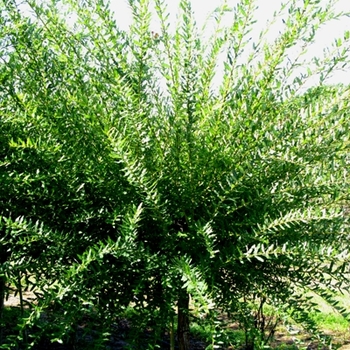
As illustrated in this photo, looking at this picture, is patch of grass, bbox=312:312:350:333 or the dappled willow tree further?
patch of grass, bbox=312:312:350:333

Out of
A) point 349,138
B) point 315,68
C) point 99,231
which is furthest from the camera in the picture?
point 99,231

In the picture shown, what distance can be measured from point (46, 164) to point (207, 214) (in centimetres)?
52

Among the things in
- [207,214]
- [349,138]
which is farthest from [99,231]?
[349,138]

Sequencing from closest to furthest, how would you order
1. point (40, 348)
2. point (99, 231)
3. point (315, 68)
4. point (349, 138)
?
point (349, 138), point (315, 68), point (99, 231), point (40, 348)

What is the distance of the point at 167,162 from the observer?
57.0 inches

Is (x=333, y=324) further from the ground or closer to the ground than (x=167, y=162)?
further from the ground

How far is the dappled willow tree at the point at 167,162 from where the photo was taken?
1.33 meters

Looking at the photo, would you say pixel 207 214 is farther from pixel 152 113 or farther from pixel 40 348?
pixel 40 348

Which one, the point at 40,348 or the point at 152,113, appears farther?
the point at 40,348

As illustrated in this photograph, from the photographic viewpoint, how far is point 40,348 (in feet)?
10.1

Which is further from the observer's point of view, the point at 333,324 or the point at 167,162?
the point at 333,324

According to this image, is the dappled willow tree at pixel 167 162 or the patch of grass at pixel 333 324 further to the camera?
the patch of grass at pixel 333 324

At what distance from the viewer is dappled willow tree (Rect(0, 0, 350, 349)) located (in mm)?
1334

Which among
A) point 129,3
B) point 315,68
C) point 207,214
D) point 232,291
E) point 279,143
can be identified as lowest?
point 232,291
